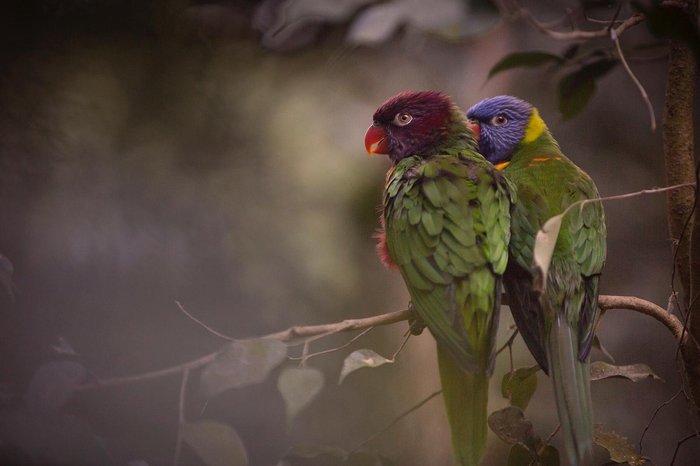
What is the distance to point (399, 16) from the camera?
46.2 inches

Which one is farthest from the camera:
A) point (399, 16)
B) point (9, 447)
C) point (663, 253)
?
point (663, 253)

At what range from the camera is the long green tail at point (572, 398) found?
1087mm

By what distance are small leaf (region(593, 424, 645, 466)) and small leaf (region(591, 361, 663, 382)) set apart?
102 mm

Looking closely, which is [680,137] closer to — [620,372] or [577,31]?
[577,31]

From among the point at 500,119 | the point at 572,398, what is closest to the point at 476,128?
the point at 500,119

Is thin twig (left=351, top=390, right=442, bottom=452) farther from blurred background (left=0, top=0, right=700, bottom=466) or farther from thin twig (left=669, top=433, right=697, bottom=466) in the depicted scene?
thin twig (left=669, top=433, right=697, bottom=466)

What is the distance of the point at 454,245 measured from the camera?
113cm

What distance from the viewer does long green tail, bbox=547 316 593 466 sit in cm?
109

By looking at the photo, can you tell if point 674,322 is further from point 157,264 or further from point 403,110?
point 157,264

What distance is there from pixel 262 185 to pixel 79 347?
47 cm

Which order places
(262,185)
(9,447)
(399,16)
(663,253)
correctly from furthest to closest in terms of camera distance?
(663,253) < (262,185) < (399,16) < (9,447)

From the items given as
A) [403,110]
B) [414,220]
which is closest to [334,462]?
[414,220]

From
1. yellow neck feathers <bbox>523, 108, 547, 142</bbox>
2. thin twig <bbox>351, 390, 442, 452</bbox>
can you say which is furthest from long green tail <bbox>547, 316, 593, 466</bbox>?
yellow neck feathers <bbox>523, 108, 547, 142</bbox>

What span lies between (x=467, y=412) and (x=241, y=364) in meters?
0.43
